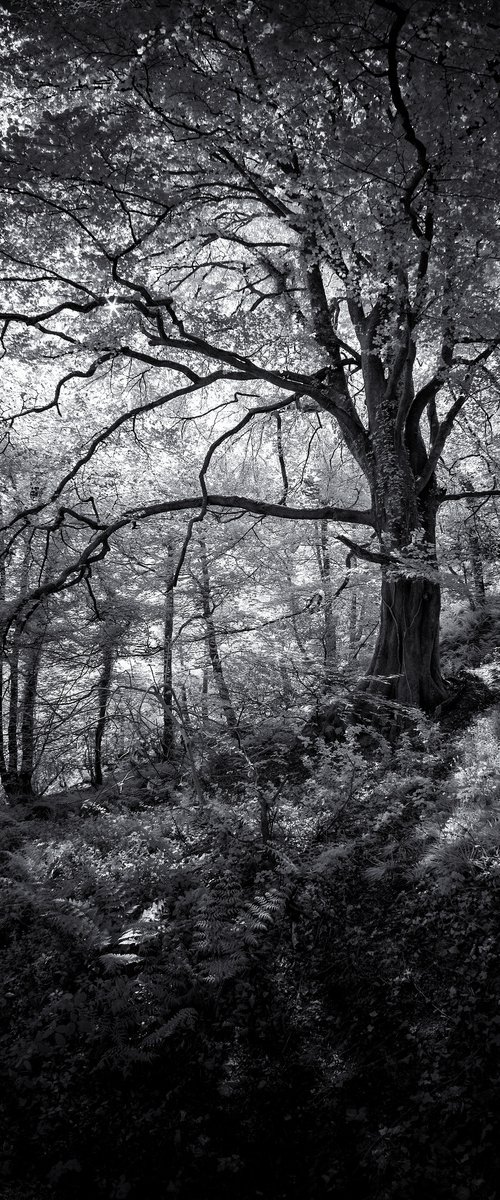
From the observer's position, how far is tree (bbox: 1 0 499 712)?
13.1 feet

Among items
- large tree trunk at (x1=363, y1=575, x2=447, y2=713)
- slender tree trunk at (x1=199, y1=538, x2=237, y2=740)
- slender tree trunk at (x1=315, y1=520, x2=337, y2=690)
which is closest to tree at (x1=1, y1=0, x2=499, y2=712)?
large tree trunk at (x1=363, y1=575, x2=447, y2=713)

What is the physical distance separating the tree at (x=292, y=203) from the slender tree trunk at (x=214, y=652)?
220 centimetres

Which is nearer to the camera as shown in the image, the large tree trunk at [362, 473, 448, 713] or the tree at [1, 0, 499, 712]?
the tree at [1, 0, 499, 712]

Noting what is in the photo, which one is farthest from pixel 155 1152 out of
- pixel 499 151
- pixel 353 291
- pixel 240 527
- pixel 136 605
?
pixel 240 527

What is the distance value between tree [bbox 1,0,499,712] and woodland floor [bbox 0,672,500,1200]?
3488mm

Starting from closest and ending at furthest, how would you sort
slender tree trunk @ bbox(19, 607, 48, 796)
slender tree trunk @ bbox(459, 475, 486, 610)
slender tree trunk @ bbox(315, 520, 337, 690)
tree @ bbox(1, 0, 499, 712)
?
tree @ bbox(1, 0, 499, 712), slender tree trunk @ bbox(19, 607, 48, 796), slender tree trunk @ bbox(459, 475, 486, 610), slender tree trunk @ bbox(315, 520, 337, 690)

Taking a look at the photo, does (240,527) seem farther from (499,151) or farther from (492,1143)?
(492,1143)

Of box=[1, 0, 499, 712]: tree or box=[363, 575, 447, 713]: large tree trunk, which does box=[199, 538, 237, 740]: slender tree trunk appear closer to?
box=[363, 575, 447, 713]: large tree trunk

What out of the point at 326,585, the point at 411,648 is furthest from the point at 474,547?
the point at 411,648

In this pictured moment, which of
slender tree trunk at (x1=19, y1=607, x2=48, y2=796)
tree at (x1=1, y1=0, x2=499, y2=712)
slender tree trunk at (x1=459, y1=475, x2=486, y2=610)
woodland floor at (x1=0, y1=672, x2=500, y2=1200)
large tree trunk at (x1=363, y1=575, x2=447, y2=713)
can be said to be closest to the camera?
woodland floor at (x1=0, y1=672, x2=500, y2=1200)

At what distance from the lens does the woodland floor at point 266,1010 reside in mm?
2408

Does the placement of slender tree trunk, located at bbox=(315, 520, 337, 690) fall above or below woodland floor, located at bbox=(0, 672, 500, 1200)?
above

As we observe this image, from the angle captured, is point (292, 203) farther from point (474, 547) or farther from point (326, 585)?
point (326, 585)

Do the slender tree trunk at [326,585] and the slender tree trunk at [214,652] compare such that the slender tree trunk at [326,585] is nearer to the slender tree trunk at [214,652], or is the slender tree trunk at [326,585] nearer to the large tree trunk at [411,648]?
the large tree trunk at [411,648]
